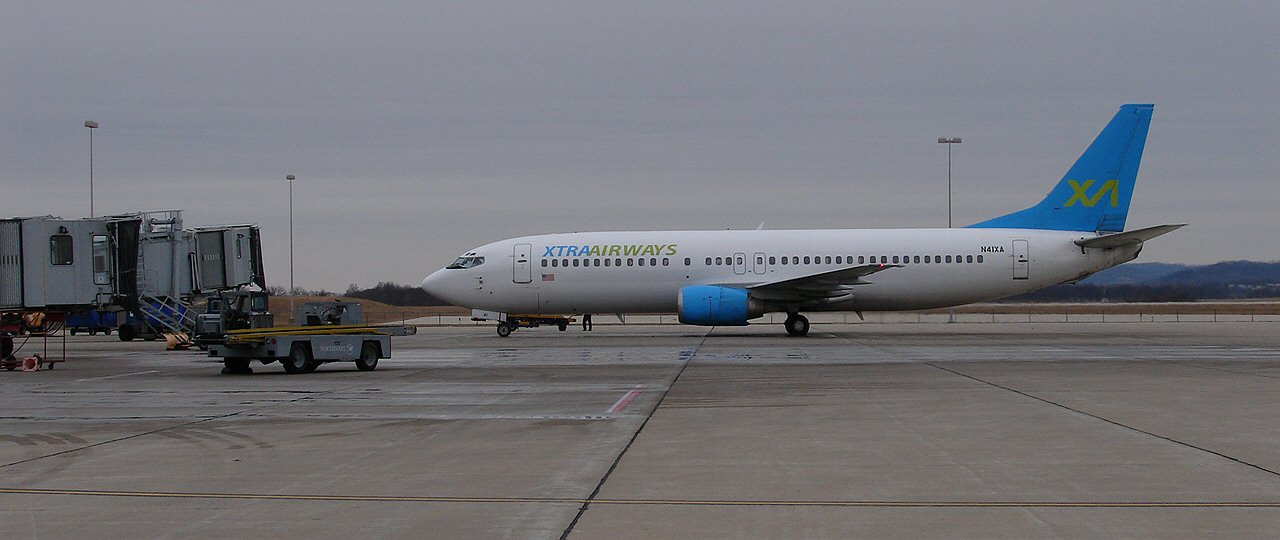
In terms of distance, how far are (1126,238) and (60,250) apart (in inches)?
1150

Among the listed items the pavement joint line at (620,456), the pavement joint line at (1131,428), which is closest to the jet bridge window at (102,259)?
the pavement joint line at (620,456)

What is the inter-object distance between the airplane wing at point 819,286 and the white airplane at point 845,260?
0.05 meters

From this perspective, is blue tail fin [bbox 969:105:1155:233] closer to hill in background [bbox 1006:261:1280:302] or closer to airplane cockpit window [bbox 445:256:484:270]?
airplane cockpit window [bbox 445:256:484:270]

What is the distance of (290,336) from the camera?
21.8 m

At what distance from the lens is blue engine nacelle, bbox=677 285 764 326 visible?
1341 inches

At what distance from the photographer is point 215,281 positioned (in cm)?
2908

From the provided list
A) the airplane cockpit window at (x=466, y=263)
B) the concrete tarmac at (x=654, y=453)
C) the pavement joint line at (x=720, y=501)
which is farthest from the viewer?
the airplane cockpit window at (x=466, y=263)

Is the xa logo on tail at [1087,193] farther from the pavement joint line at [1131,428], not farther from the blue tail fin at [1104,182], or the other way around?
the pavement joint line at [1131,428]

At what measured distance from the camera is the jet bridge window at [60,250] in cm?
2602

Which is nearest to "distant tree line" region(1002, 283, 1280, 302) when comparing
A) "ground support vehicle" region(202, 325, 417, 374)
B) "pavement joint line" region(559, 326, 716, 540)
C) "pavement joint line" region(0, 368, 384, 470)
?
"ground support vehicle" region(202, 325, 417, 374)

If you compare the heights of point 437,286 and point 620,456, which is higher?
point 437,286

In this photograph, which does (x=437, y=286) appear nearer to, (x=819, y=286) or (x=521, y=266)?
(x=521, y=266)

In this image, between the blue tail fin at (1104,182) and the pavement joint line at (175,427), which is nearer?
the pavement joint line at (175,427)

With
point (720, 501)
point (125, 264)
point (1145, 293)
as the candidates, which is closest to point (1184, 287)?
point (1145, 293)
